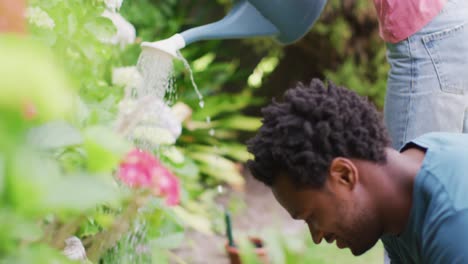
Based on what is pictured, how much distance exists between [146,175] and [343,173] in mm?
443

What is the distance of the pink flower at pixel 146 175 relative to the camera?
1.27 m

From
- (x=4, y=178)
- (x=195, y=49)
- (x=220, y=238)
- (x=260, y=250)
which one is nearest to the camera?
(x=4, y=178)

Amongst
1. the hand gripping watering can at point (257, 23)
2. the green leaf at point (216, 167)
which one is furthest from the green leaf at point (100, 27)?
the green leaf at point (216, 167)

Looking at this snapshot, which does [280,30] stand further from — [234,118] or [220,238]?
[234,118]

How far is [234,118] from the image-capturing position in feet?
16.9

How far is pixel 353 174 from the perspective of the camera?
1.54 meters

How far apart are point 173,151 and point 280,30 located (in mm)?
638

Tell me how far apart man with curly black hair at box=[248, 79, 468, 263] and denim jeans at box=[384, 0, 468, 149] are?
71 centimetres

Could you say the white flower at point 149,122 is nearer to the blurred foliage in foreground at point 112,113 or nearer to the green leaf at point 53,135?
the blurred foliage in foreground at point 112,113

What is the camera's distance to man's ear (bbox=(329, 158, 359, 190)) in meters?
1.53

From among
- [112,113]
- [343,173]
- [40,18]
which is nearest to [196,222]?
[112,113]

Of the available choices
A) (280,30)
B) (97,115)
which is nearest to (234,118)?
(280,30)

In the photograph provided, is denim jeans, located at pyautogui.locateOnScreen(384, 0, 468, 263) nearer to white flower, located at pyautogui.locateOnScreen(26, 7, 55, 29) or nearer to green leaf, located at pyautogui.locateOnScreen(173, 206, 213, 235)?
white flower, located at pyautogui.locateOnScreen(26, 7, 55, 29)

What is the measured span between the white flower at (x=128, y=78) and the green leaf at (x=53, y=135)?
1901 millimetres
